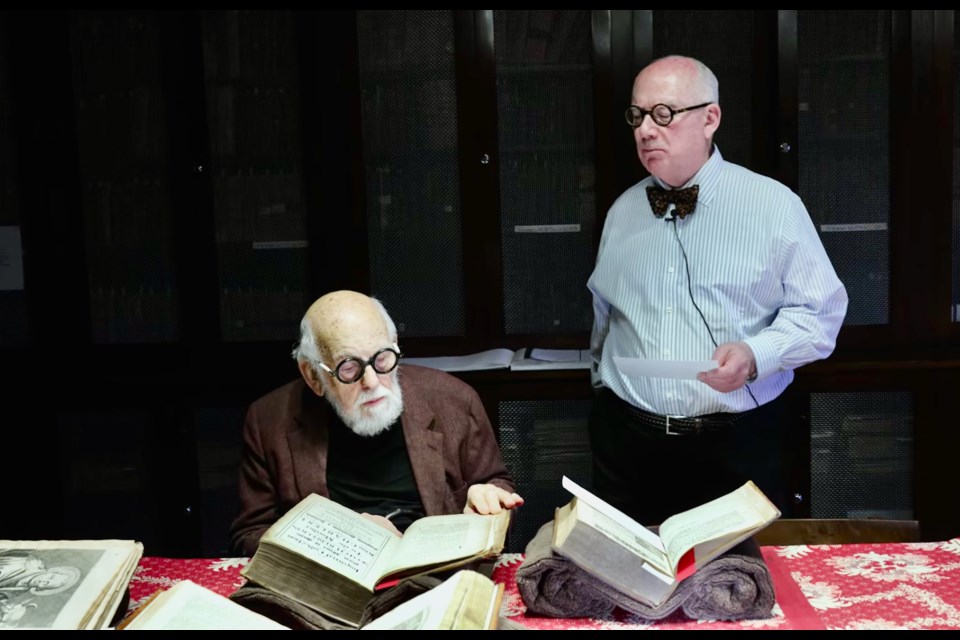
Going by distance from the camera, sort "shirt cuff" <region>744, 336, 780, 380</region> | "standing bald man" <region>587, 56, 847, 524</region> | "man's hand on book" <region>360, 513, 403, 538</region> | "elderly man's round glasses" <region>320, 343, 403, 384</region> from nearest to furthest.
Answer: "man's hand on book" <region>360, 513, 403, 538</region>
"elderly man's round glasses" <region>320, 343, 403, 384</region>
"shirt cuff" <region>744, 336, 780, 380</region>
"standing bald man" <region>587, 56, 847, 524</region>

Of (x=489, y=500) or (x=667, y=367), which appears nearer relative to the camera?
(x=489, y=500)

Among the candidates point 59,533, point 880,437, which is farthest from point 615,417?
point 59,533

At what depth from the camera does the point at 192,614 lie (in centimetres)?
145

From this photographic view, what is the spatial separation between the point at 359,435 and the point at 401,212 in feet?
4.42

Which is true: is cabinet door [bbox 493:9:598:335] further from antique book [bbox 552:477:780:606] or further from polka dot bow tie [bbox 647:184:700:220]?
antique book [bbox 552:477:780:606]

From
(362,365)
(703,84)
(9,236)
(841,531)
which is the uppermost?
(703,84)

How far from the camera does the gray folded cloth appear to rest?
5.10 ft

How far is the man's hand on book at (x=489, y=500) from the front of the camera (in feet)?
6.31

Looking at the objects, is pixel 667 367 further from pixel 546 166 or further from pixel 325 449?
pixel 546 166

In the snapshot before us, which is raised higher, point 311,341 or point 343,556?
point 311,341

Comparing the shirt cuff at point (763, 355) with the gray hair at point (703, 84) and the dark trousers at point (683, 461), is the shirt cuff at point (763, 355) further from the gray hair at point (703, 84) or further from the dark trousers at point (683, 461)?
the gray hair at point (703, 84)

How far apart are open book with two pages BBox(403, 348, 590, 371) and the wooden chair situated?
1.37 metres

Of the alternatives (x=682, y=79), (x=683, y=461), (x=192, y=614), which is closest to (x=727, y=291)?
(x=683, y=461)

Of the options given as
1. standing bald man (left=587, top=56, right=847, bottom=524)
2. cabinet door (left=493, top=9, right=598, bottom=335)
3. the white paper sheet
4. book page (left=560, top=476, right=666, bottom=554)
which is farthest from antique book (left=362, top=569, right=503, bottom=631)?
cabinet door (left=493, top=9, right=598, bottom=335)
